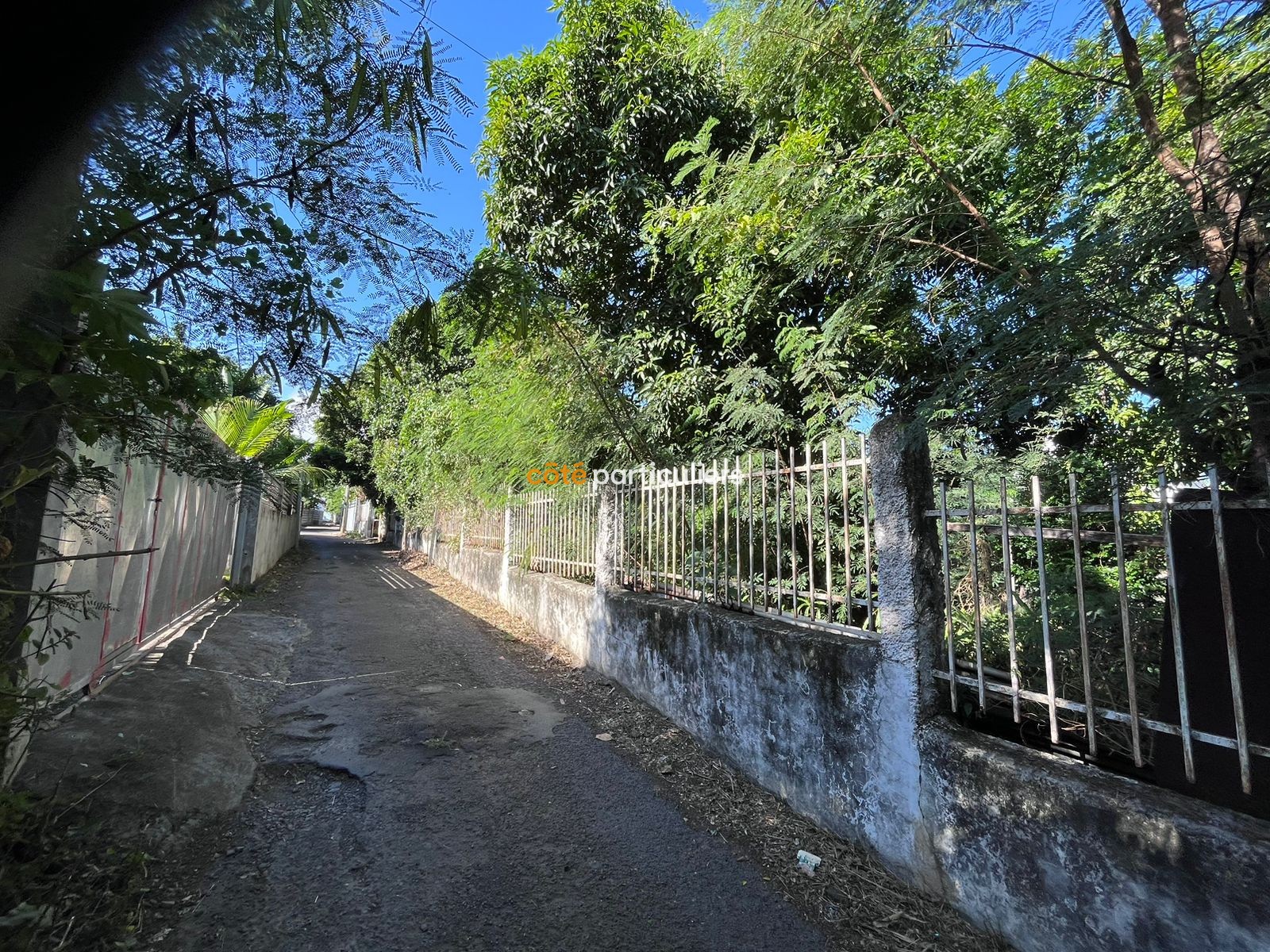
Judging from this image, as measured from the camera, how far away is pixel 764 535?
3.78 m

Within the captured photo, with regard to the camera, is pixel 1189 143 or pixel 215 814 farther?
pixel 215 814

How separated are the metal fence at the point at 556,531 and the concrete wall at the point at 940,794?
2.47m

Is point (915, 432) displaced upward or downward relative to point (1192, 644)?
upward

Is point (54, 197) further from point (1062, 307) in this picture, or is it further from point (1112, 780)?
point (1112, 780)

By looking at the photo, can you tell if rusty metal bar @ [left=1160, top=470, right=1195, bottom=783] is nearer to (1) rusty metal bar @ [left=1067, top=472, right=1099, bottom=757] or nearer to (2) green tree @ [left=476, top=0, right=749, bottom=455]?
(1) rusty metal bar @ [left=1067, top=472, right=1099, bottom=757]

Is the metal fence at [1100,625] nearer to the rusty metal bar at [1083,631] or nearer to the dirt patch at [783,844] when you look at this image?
the rusty metal bar at [1083,631]

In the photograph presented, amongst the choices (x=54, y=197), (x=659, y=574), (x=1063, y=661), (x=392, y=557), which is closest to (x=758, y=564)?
(x=659, y=574)

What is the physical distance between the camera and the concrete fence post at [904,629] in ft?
8.49

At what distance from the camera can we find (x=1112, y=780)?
1.95 m

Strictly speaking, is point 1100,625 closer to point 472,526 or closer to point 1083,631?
point 1083,631

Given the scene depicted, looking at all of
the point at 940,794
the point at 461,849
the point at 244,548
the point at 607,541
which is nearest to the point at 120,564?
the point at 461,849

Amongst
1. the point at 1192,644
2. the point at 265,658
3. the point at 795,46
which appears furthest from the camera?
the point at 265,658

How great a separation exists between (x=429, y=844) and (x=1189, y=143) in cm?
409

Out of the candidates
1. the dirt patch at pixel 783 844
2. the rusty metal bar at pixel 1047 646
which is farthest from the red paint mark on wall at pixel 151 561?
the rusty metal bar at pixel 1047 646
